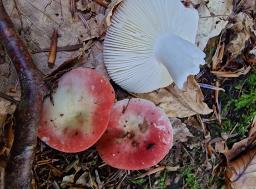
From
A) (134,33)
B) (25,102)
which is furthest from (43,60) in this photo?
(134,33)

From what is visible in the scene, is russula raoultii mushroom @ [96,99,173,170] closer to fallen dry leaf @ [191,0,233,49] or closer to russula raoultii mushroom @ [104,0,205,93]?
russula raoultii mushroom @ [104,0,205,93]

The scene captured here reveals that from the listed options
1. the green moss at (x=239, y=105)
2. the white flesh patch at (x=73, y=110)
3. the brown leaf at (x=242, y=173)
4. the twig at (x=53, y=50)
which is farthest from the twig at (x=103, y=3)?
the brown leaf at (x=242, y=173)

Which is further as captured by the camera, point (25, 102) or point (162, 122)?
point (162, 122)

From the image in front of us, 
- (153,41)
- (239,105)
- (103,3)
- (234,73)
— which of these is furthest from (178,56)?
(239,105)

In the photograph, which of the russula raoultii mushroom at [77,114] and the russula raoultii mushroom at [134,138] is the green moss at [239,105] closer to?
the russula raoultii mushroom at [134,138]

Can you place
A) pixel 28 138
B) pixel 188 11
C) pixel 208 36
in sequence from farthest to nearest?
pixel 208 36 → pixel 188 11 → pixel 28 138

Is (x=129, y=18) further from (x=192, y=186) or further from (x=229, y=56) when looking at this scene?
(x=192, y=186)

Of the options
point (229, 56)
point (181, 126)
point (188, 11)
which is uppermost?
point (188, 11)

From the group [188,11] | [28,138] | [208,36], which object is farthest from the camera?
[208,36]

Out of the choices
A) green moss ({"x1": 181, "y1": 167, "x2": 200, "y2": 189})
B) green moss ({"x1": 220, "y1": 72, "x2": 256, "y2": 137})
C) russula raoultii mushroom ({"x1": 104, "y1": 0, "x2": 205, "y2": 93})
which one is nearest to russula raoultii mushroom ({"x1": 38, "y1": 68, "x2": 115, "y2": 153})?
russula raoultii mushroom ({"x1": 104, "y1": 0, "x2": 205, "y2": 93})
